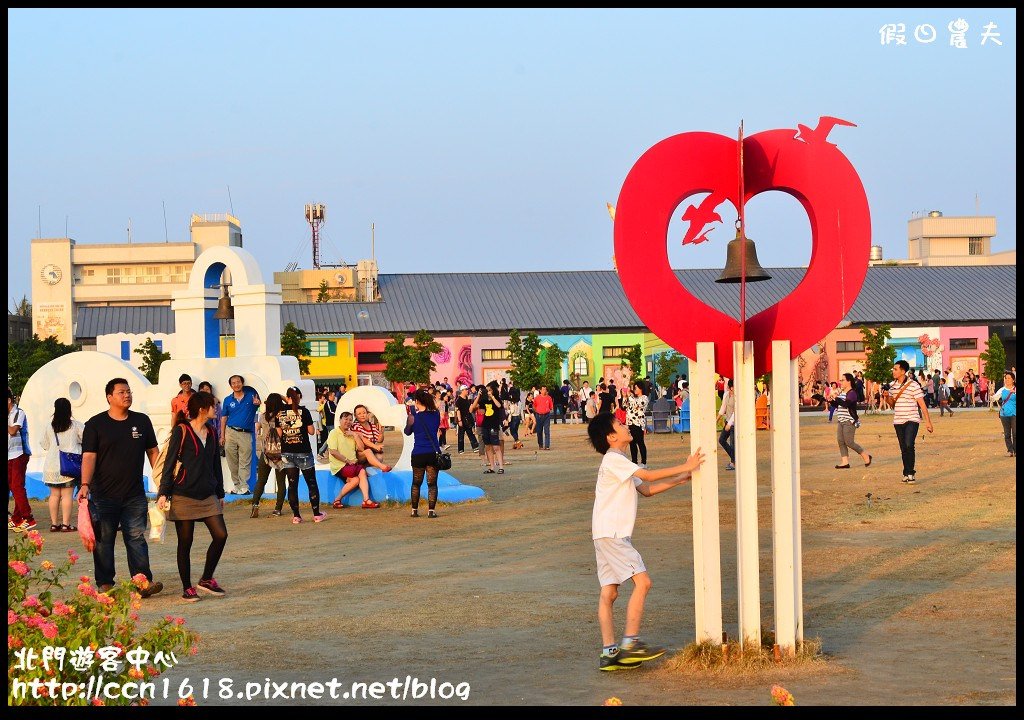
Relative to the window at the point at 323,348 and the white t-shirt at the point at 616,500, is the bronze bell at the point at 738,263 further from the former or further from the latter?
the window at the point at 323,348

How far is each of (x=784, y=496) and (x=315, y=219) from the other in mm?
80468

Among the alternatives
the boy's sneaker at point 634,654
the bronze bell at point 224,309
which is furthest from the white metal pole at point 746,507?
the bronze bell at point 224,309

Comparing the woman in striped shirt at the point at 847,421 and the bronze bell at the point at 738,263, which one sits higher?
the bronze bell at the point at 738,263

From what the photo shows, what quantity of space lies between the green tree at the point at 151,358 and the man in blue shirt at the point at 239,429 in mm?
38066


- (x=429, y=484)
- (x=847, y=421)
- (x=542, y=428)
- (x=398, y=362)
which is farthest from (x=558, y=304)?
(x=429, y=484)

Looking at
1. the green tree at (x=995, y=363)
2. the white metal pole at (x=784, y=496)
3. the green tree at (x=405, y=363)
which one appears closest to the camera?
the white metal pole at (x=784, y=496)

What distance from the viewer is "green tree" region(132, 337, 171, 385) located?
55.0 metres

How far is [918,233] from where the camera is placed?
105 m

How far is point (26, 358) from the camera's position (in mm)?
55688

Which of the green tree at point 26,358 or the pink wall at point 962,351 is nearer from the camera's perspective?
the green tree at point 26,358

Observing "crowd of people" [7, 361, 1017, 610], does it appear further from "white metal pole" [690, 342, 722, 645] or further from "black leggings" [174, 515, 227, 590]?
"white metal pole" [690, 342, 722, 645]

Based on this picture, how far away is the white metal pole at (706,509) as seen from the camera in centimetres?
740

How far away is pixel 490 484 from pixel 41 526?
7.16m

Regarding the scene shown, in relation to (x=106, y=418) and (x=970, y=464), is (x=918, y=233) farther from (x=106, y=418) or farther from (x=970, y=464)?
(x=106, y=418)
